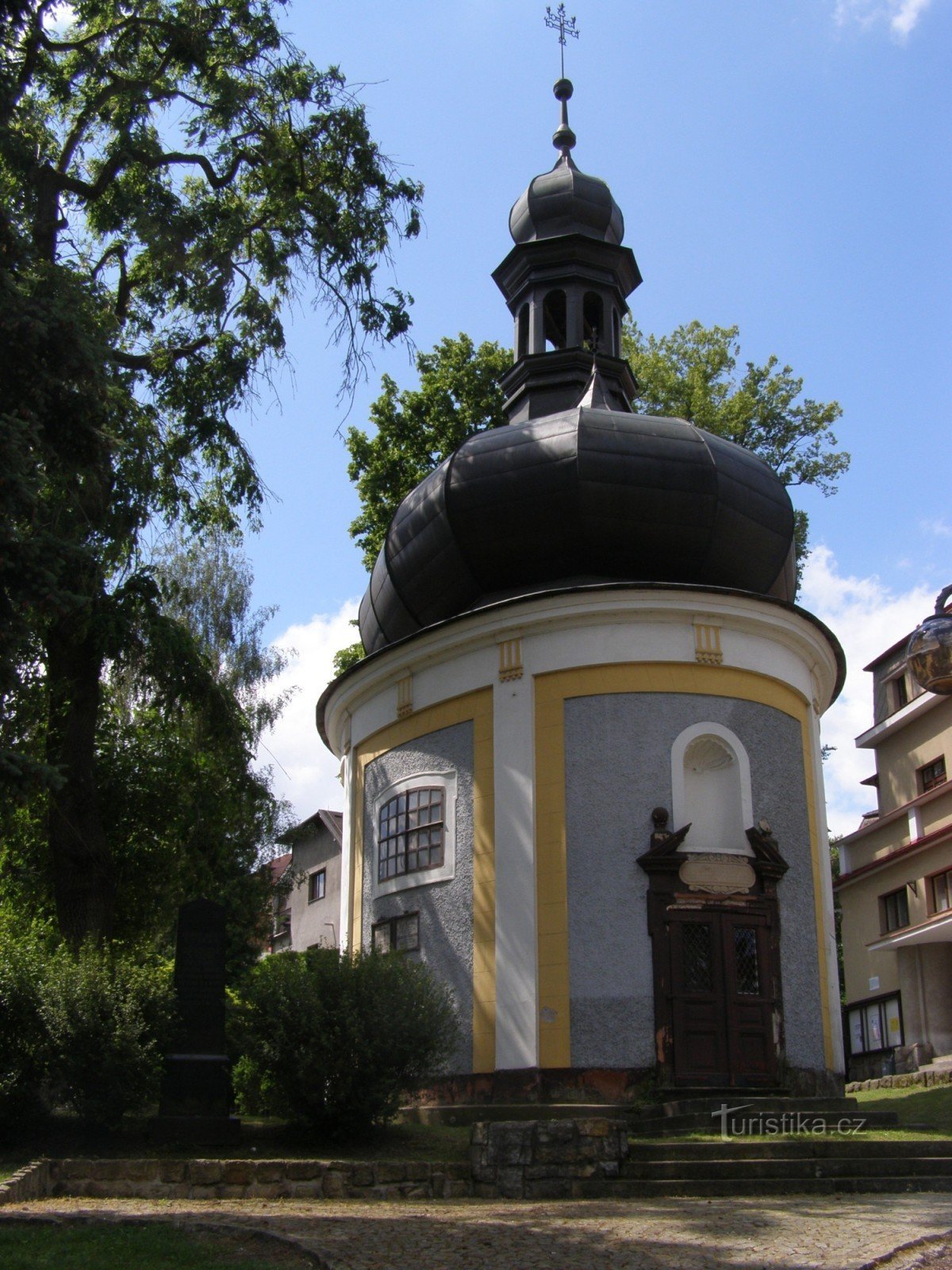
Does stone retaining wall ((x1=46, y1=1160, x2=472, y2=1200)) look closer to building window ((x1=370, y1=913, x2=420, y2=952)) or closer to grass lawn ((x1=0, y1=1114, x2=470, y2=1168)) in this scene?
grass lawn ((x1=0, y1=1114, x2=470, y2=1168))

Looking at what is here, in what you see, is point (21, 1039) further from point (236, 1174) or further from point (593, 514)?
point (593, 514)

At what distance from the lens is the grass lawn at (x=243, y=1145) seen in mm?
10762

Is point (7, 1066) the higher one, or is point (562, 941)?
point (562, 941)

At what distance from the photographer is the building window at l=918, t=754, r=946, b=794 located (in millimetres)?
26719

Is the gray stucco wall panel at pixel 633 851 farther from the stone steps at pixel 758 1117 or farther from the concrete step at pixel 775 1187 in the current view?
the concrete step at pixel 775 1187

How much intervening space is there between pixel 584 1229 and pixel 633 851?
604 centimetres

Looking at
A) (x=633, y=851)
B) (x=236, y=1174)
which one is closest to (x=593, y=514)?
(x=633, y=851)

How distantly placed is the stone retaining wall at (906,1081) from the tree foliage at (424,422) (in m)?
12.7

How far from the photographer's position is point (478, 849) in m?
14.9

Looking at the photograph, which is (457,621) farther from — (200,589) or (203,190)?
(200,589)

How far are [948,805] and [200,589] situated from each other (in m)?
14.8

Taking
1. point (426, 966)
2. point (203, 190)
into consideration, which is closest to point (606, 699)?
point (426, 966)

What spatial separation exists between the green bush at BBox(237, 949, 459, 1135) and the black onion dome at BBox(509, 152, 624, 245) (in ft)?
47.8

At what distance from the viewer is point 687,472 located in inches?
642
